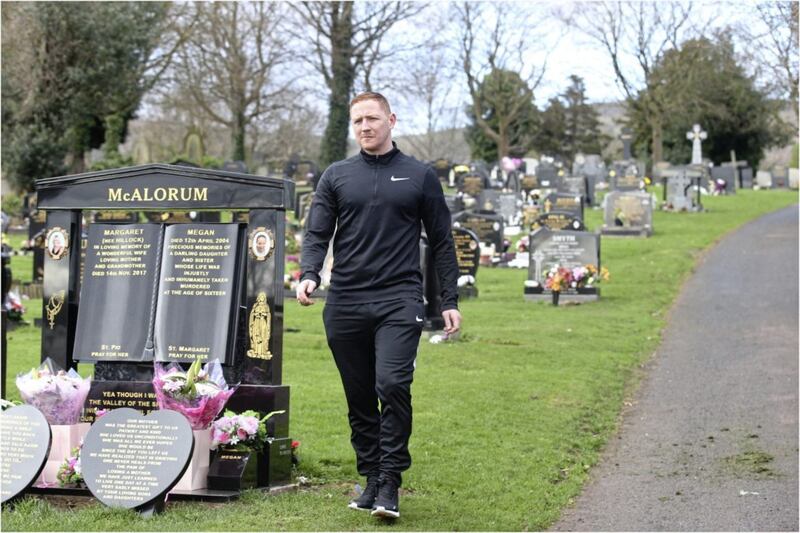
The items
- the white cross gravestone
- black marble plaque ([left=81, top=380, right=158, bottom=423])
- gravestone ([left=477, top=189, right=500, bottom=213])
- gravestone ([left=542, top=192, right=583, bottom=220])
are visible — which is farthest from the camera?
the white cross gravestone

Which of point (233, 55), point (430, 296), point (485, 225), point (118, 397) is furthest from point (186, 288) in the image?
point (233, 55)

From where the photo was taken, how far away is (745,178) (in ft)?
208

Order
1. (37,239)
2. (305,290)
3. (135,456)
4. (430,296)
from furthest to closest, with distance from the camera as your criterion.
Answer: (37,239), (430,296), (135,456), (305,290)

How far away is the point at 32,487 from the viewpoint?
7.13 metres

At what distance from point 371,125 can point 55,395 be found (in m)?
2.51

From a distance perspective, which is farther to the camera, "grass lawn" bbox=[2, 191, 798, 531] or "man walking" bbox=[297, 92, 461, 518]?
"grass lawn" bbox=[2, 191, 798, 531]

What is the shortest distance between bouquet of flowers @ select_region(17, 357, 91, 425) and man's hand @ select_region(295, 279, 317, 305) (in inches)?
68.1

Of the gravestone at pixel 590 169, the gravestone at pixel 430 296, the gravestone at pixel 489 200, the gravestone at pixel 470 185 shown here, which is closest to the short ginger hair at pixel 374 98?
the gravestone at pixel 430 296

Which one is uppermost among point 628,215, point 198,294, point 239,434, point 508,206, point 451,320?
point 508,206

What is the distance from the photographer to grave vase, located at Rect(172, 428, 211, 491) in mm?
7031

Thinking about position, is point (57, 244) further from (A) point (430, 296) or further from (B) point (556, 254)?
(B) point (556, 254)

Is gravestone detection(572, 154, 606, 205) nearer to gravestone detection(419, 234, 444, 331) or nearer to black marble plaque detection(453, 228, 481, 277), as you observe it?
black marble plaque detection(453, 228, 481, 277)

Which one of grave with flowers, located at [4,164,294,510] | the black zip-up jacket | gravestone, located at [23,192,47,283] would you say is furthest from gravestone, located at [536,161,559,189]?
the black zip-up jacket

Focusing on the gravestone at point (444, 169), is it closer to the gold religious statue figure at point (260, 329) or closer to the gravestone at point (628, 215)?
the gravestone at point (628, 215)
